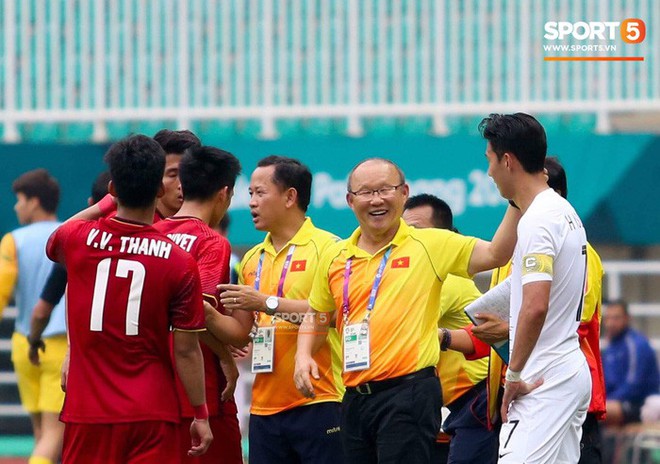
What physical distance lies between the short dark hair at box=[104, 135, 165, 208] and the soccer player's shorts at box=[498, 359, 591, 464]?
1815 mm

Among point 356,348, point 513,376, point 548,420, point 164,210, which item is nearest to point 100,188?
point 164,210

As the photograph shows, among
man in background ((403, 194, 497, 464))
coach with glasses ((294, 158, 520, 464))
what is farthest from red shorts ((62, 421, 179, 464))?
man in background ((403, 194, 497, 464))

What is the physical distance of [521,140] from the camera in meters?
5.78

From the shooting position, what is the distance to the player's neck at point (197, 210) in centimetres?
665

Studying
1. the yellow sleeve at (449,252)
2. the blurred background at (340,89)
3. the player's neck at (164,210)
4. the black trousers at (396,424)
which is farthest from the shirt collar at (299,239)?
the blurred background at (340,89)

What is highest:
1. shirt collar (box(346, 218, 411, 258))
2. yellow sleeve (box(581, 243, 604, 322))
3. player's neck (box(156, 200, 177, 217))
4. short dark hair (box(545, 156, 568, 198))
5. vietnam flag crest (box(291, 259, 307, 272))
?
short dark hair (box(545, 156, 568, 198))

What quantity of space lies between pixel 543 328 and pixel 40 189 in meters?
5.48

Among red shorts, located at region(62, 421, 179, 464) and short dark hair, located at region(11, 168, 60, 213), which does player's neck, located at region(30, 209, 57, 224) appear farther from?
red shorts, located at region(62, 421, 179, 464)

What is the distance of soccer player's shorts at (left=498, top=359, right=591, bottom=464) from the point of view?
5633mm

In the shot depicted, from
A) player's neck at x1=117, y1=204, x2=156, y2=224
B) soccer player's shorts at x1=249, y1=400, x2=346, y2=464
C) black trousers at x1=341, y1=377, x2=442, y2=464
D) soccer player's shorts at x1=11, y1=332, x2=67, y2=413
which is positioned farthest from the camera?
soccer player's shorts at x1=11, y1=332, x2=67, y2=413

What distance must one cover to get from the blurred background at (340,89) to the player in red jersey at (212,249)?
23.3 feet

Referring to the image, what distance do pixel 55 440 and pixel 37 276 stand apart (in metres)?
1.21

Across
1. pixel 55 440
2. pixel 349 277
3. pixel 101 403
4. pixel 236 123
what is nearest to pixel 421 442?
pixel 349 277

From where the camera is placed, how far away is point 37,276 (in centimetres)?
1003
